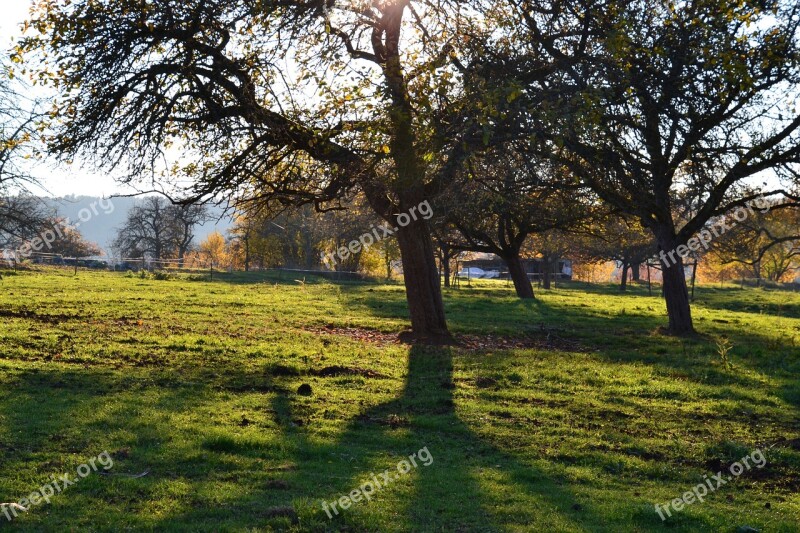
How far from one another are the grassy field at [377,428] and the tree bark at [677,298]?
8.98 ft

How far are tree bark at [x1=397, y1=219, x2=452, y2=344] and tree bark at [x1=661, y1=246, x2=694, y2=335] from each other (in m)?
8.50

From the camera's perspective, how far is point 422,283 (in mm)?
20203

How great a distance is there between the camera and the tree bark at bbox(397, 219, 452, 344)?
19.8m

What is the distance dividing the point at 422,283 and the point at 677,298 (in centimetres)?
973

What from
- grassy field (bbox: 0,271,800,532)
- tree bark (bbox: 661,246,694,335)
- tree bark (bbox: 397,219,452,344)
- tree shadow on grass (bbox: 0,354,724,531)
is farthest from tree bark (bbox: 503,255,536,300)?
tree shadow on grass (bbox: 0,354,724,531)

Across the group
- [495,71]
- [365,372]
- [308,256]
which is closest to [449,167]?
[495,71]

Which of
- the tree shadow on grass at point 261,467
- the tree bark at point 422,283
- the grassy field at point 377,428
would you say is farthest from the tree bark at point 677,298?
the tree shadow on grass at point 261,467

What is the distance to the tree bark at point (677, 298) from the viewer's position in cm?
2433

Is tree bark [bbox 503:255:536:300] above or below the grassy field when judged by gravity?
above

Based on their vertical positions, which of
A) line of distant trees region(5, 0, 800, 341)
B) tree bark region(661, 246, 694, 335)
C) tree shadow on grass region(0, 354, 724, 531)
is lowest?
tree shadow on grass region(0, 354, 724, 531)

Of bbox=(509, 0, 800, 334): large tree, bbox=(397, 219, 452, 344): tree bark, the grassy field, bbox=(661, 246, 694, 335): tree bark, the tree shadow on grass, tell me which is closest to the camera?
the tree shadow on grass

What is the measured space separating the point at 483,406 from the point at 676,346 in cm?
1123

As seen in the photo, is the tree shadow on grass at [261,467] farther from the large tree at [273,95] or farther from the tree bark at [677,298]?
the tree bark at [677,298]

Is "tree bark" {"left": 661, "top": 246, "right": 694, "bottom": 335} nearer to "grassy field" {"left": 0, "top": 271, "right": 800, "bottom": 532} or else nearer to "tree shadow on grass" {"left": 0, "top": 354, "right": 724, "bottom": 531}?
"grassy field" {"left": 0, "top": 271, "right": 800, "bottom": 532}
